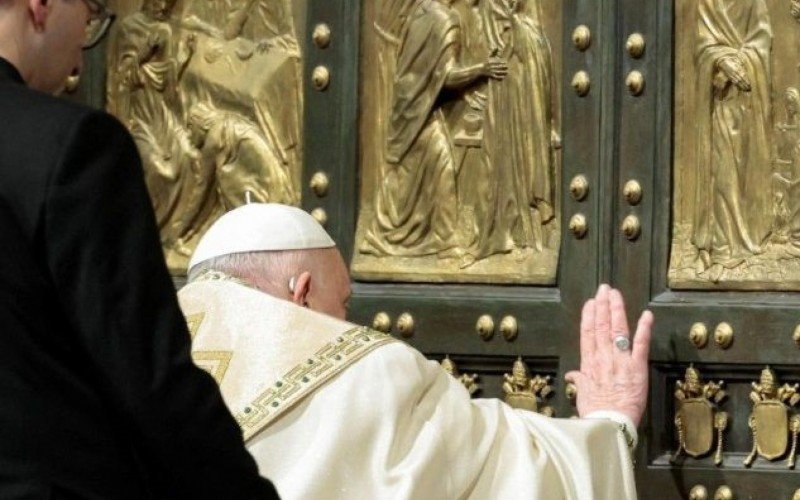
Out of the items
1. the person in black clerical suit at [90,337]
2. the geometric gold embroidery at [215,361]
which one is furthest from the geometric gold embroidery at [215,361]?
the person in black clerical suit at [90,337]

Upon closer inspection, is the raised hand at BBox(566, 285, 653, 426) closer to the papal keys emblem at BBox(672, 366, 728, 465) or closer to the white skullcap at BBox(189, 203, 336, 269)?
the papal keys emblem at BBox(672, 366, 728, 465)

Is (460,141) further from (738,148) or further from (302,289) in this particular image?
(302,289)

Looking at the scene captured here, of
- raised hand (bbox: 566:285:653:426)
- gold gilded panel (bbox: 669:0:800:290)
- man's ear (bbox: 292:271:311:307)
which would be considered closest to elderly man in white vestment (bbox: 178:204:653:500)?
man's ear (bbox: 292:271:311:307)

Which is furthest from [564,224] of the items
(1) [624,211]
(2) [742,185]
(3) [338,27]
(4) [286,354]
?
(4) [286,354]

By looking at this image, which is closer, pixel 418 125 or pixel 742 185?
pixel 742 185

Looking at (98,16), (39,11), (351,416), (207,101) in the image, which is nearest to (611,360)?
(351,416)

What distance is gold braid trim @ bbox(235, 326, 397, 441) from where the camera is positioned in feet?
11.6

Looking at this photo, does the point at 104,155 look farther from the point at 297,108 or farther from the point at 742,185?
the point at 297,108

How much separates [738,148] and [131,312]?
2866mm

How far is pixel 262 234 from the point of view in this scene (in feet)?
13.1

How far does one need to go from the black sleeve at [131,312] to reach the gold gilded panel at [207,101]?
3.13m

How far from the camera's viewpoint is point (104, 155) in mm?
1962

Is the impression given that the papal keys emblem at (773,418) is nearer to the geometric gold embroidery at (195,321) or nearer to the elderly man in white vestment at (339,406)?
the elderly man in white vestment at (339,406)

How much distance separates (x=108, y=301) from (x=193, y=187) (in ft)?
11.0
